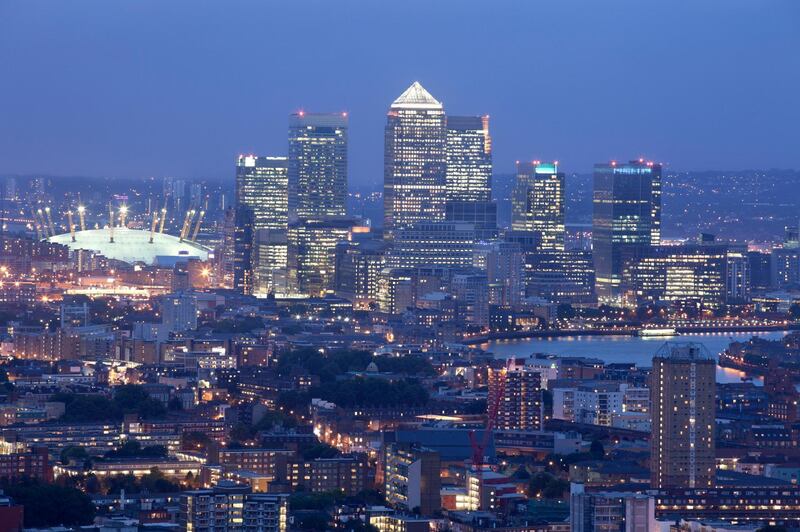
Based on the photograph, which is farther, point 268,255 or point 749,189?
point 749,189

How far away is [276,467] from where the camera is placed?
29.0 meters

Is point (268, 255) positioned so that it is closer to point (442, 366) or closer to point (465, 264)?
point (465, 264)

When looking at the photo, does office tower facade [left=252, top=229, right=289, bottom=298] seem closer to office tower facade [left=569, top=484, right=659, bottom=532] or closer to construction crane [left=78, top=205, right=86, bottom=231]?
construction crane [left=78, top=205, right=86, bottom=231]

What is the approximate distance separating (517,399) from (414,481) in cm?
804

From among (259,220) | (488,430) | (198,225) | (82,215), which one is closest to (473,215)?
(259,220)

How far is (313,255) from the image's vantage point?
66875 mm

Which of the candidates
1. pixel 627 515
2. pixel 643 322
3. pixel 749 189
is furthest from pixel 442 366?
pixel 749 189

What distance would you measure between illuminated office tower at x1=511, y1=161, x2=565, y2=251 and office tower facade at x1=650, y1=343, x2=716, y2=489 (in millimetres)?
43795

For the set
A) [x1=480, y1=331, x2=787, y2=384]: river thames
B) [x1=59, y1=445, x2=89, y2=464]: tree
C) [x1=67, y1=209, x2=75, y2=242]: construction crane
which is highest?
[x1=67, y1=209, x2=75, y2=242]: construction crane

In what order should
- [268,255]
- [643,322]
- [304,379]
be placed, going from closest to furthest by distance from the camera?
[304,379], [643,322], [268,255]

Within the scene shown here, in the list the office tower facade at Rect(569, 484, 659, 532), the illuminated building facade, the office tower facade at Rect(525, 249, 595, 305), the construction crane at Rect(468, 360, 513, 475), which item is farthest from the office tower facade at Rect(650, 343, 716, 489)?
the illuminated building facade

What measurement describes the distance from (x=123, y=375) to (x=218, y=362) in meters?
2.52

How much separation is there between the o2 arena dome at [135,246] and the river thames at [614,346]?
1716 cm

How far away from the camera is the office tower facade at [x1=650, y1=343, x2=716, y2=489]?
90.3ft
